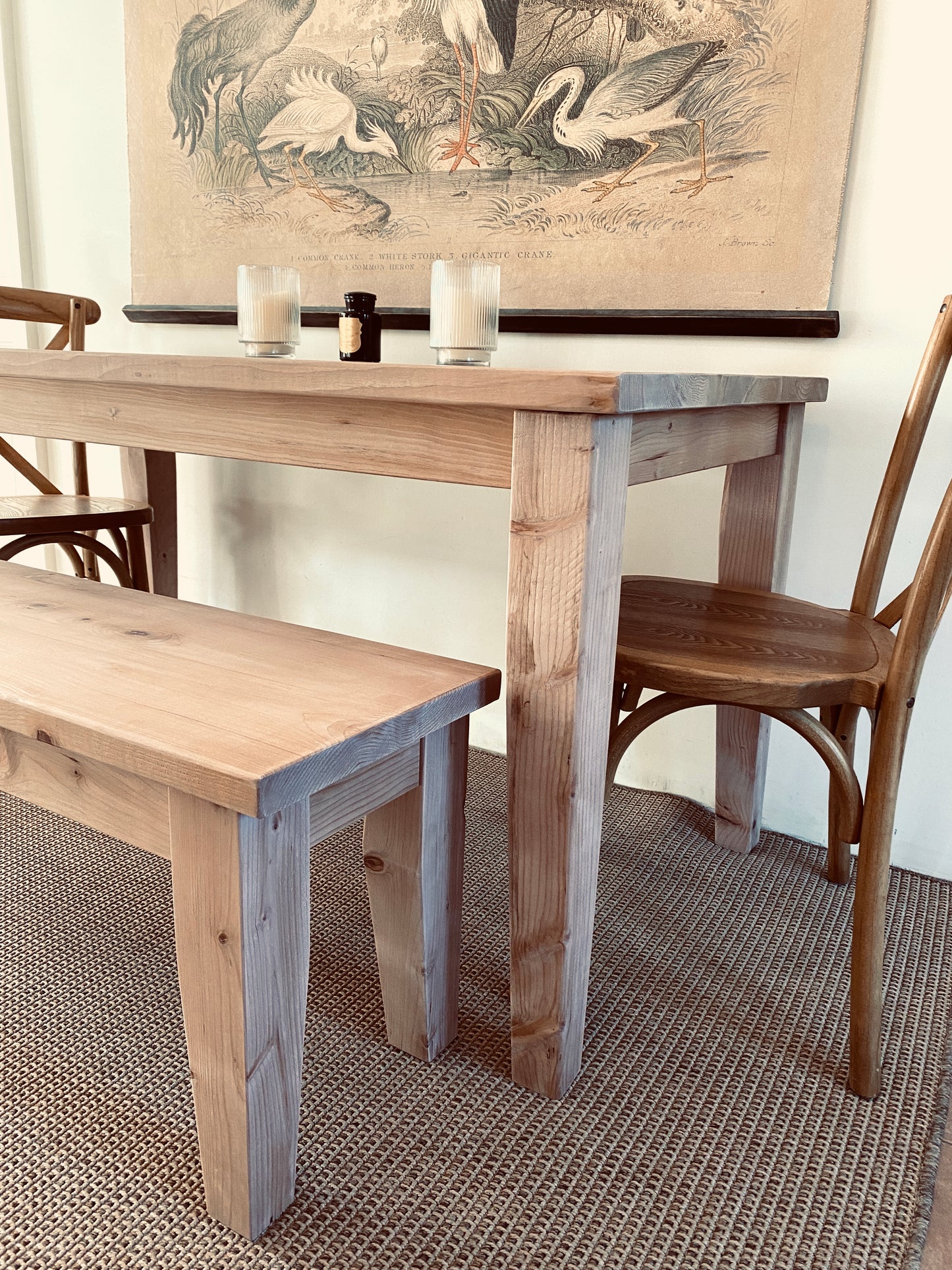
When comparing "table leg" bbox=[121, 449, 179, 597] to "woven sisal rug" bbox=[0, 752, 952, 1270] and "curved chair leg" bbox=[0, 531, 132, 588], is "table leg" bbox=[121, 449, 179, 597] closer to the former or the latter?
"curved chair leg" bbox=[0, 531, 132, 588]

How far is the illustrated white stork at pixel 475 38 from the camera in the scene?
1766 millimetres

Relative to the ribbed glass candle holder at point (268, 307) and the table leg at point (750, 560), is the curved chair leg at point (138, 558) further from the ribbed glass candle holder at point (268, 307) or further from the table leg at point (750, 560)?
the table leg at point (750, 560)

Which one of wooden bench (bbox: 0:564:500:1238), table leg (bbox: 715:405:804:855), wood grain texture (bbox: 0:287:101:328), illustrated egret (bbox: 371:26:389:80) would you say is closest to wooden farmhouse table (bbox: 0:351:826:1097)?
wooden bench (bbox: 0:564:500:1238)

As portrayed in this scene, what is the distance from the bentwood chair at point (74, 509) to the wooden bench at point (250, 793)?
34.1 inches

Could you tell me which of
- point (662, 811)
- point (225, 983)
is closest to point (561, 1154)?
point (225, 983)

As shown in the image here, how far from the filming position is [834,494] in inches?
65.3

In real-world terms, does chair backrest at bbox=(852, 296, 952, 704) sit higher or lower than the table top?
lower

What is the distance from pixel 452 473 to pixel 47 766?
508 millimetres

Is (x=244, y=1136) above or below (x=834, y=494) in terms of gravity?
below

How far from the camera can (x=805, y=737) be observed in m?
1.24

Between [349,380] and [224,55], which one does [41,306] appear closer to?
[224,55]

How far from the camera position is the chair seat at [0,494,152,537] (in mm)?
1854

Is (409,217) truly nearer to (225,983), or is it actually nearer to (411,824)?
(411,824)

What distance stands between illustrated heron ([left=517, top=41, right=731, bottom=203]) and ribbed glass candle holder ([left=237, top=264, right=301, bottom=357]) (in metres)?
0.69
